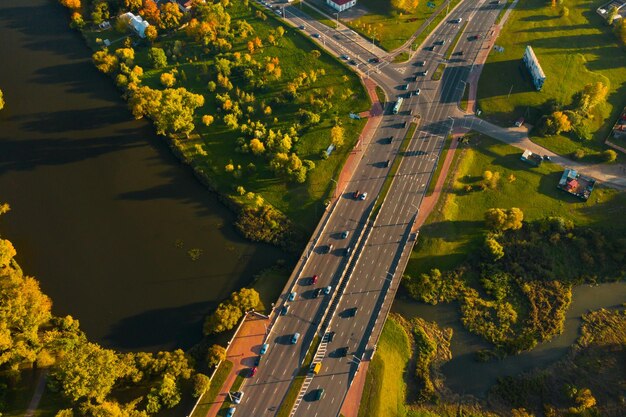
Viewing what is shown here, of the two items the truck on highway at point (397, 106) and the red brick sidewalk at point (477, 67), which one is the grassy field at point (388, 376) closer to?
the truck on highway at point (397, 106)

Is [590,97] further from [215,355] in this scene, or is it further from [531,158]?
[215,355]

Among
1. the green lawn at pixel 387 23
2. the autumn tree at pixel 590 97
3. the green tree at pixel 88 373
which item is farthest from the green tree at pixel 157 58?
the autumn tree at pixel 590 97

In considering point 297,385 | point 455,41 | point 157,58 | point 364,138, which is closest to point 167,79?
point 157,58

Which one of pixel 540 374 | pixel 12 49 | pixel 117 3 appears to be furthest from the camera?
pixel 117 3

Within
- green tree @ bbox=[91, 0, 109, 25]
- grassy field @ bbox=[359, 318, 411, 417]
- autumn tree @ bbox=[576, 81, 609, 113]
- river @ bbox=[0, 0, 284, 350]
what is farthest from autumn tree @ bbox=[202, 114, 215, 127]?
autumn tree @ bbox=[576, 81, 609, 113]

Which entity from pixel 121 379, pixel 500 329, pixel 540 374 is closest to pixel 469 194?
pixel 500 329

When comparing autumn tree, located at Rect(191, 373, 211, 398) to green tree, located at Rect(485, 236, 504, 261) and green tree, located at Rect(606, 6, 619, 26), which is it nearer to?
green tree, located at Rect(485, 236, 504, 261)

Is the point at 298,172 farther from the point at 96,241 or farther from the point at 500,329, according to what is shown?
the point at 500,329
